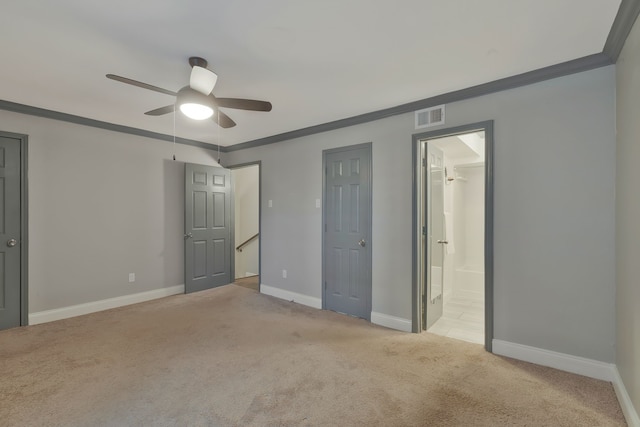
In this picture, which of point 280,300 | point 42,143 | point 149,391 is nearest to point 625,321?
point 149,391

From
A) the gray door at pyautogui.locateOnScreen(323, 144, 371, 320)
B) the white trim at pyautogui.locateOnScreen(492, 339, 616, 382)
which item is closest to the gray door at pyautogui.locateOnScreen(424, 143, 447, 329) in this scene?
the gray door at pyautogui.locateOnScreen(323, 144, 371, 320)

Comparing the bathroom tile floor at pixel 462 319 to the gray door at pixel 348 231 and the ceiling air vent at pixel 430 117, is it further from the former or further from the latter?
the ceiling air vent at pixel 430 117

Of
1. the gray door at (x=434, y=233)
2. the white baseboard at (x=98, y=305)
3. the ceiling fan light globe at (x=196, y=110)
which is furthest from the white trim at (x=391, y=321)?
the white baseboard at (x=98, y=305)

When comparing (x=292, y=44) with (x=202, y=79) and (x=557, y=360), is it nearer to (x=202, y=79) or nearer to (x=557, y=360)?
(x=202, y=79)

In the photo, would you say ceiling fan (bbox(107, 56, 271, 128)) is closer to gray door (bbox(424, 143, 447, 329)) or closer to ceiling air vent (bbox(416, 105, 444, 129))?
ceiling air vent (bbox(416, 105, 444, 129))

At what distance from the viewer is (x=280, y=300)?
441 centimetres

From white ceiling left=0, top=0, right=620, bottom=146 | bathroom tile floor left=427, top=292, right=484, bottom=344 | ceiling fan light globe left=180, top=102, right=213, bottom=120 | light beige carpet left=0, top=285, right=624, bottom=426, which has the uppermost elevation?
white ceiling left=0, top=0, right=620, bottom=146

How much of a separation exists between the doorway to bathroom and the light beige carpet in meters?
0.47

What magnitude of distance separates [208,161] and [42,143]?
214cm

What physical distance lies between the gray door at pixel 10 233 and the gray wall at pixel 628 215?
5299 mm

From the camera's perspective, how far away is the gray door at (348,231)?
3.63m

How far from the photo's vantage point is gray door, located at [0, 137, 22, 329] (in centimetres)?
325

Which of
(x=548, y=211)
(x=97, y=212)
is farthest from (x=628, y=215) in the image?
(x=97, y=212)

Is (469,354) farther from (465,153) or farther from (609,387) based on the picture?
(465,153)
